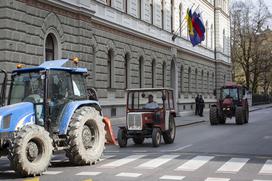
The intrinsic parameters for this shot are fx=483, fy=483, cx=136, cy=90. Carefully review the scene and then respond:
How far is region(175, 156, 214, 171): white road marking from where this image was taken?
1141cm

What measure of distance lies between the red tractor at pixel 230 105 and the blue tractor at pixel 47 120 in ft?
57.7

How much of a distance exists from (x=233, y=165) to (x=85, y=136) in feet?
12.4

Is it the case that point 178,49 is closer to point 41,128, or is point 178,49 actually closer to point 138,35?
point 138,35

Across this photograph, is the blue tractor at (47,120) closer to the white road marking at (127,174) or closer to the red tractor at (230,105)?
the white road marking at (127,174)

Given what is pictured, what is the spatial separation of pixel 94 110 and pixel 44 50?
428 inches

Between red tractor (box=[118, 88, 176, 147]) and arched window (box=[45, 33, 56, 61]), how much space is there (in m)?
6.99

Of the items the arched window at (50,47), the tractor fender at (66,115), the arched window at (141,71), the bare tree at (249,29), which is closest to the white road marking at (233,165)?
the tractor fender at (66,115)

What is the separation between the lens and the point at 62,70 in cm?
1195

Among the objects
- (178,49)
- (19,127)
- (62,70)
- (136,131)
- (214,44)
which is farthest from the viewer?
(214,44)

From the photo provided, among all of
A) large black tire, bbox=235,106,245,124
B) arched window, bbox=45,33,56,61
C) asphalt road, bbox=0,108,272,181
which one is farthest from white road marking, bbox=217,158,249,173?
large black tire, bbox=235,106,245,124

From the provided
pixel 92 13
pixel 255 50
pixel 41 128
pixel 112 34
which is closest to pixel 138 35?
pixel 112 34

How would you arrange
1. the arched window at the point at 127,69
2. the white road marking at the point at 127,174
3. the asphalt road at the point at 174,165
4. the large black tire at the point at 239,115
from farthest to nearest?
the arched window at the point at 127,69
the large black tire at the point at 239,115
the white road marking at the point at 127,174
the asphalt road at the point at 174,165

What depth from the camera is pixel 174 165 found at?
11898mm

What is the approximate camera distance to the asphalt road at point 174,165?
10305 millimetres
